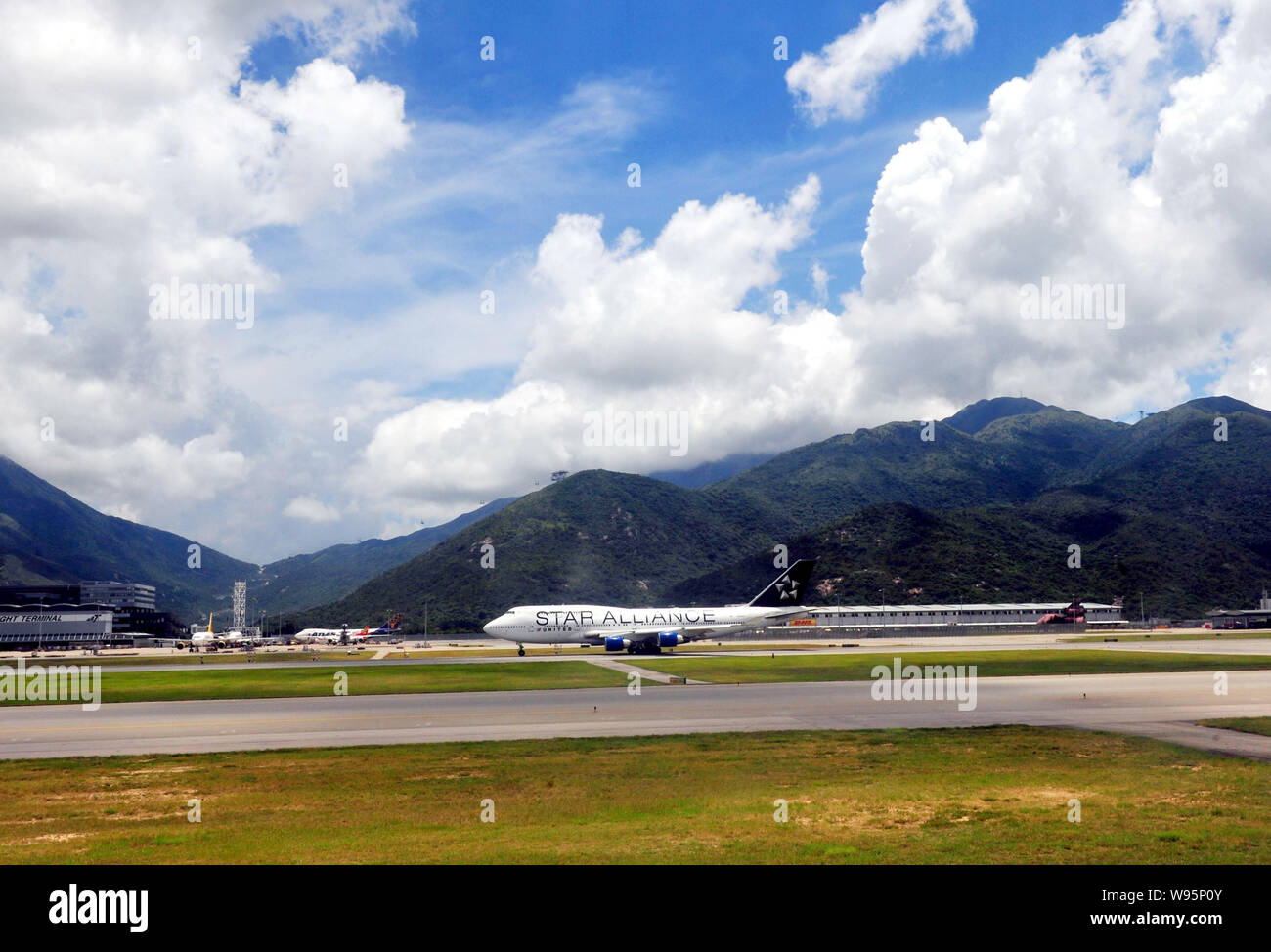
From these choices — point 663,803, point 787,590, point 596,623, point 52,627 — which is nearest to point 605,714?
point 663,803

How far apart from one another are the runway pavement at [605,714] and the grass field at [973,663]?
750 centimetres

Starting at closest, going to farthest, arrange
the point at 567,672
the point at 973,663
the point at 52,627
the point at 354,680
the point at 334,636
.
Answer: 1. the point at 354,680
2. the point at 567,672
3. the point at 973,663
4. the point at 334,636
5. the point at 52,627

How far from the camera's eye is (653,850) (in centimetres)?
1584

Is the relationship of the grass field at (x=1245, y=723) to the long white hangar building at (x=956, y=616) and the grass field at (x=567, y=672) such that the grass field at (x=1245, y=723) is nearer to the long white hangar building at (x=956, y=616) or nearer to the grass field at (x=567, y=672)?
the grass field at (x=567, y=672)

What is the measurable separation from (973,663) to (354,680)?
1950 inches

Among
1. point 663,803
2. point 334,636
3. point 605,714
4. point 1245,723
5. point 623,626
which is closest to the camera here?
point 663,803

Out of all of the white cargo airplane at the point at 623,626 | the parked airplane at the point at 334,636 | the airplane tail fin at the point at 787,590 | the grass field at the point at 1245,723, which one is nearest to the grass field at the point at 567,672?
the white cargo airplane at the point at 623,626

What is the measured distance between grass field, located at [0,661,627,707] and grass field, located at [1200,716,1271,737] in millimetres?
32181

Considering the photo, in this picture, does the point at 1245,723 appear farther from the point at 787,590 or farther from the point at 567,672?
the point at 787,590

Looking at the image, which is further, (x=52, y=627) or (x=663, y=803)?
(x=52, y=627)

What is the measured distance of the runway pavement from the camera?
106 ft

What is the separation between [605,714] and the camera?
38.3 m

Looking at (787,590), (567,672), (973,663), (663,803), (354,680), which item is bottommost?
(973,663)

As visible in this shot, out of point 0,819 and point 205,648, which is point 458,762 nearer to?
point 0,819
